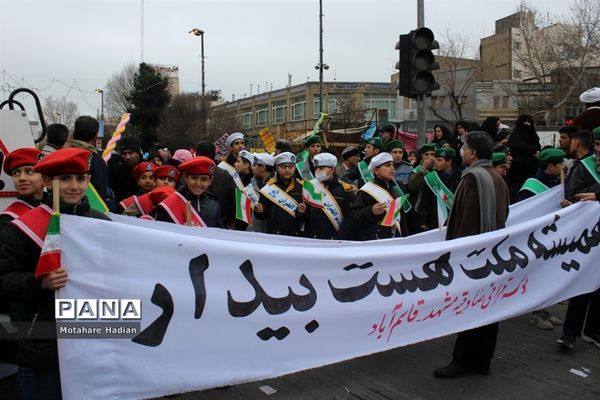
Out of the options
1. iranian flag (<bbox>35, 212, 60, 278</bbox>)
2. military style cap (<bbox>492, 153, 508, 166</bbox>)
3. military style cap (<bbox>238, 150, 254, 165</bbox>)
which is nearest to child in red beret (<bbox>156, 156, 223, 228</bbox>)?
iranian flag (<bbox>35, 212, 60, 278</bbox>)

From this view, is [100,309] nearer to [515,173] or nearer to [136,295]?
[136,295]

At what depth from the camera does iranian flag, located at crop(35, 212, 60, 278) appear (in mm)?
2428

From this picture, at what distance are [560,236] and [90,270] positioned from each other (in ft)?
13.3

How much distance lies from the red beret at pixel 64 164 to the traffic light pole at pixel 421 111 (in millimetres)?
6803

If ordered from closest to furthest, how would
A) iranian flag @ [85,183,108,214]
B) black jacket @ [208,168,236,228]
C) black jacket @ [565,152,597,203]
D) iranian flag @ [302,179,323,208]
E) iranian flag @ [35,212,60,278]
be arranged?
iranian flag @ [35,212,60,278] < iranian flag @ [85,183,108,214] < black jacket @ [565,152,597,203] < iranian flag @ [302,179,323,208] < black jacket @ [208,168,236,228]

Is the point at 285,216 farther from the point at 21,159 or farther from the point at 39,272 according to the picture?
→ the point at 39,272

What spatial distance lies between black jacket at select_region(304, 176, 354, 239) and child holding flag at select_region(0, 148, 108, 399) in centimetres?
345

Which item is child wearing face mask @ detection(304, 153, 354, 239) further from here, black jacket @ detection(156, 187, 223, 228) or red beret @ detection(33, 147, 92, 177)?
red beret @ detection(33, 147, 92, 177)

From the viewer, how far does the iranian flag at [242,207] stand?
5.92 meters

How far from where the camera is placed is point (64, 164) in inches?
100

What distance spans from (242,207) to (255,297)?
2864 mm

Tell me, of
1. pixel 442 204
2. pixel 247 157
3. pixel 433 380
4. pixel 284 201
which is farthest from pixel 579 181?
pixel 247 157

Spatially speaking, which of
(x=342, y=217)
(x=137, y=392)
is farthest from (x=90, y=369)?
(x=342, y=217)

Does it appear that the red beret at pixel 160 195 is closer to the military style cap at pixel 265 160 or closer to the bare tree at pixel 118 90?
the military style cap at pixel 265 160
